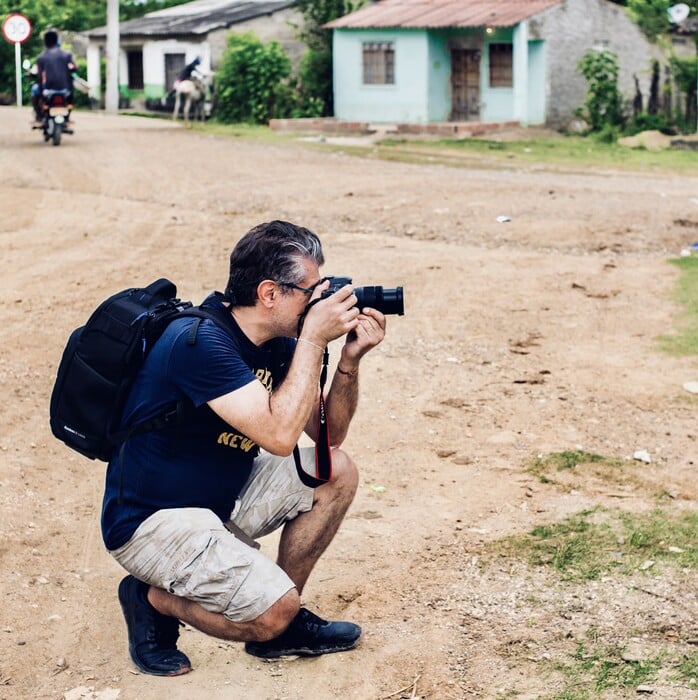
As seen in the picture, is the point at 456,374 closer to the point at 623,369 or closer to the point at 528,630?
the point at 623,369

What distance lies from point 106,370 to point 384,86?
24.3 meters

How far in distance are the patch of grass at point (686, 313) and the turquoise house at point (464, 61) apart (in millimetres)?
16265

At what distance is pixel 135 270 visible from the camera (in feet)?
31.9

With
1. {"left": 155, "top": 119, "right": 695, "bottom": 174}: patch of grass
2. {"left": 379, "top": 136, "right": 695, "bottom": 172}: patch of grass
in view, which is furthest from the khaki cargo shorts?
{"left": 379, "top": 136, "right": 695, "bottom": 172}: patch of grass

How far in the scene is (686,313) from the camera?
29.3ft

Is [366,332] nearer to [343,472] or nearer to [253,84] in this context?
[343,472]

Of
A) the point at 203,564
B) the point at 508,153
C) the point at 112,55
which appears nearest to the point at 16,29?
the point at 112,55

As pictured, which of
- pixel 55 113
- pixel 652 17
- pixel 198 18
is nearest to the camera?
pixel 55 113

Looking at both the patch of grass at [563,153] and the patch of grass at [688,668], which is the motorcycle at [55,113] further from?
the patch of grass at [688,668]

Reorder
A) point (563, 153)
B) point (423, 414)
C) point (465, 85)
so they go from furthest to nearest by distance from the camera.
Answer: point (465, 85)
point (563, 153)
point (423, 414)

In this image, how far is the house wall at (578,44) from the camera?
26703mm

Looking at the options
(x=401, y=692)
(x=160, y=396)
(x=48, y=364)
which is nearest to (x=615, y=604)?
(x=401, y=692)

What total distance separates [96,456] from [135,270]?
19.9 ft

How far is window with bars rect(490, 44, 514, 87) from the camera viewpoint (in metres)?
26.7
